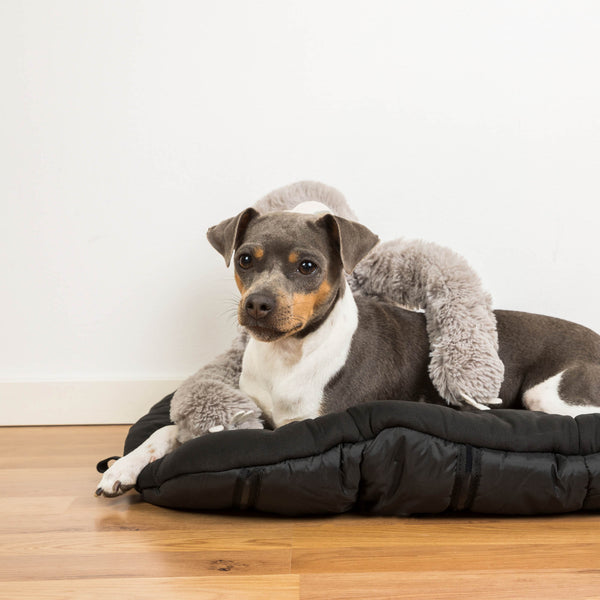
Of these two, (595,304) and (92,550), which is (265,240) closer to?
(92,550)

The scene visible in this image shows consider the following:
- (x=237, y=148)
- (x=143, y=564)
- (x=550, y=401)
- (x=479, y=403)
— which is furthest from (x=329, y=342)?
(x=237, y=148)

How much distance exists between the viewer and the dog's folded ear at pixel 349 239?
241 cm

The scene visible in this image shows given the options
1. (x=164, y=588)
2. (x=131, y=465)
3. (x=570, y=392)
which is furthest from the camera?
(x=570, y=392)

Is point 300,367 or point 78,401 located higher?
point 300,367

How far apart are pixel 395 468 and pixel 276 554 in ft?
1.61

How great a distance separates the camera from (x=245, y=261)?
2.45m

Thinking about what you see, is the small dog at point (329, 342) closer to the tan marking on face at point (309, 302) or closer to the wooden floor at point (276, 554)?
the tan marking on face at point (309, 302)

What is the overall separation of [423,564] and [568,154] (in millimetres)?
2670

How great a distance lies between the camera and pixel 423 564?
1.76m

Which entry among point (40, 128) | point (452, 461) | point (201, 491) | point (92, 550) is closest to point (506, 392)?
point (452, 461)

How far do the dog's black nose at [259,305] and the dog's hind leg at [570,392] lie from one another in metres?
1.31

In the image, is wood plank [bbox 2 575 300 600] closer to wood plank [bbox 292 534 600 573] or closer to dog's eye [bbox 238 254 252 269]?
wood plank [bbox 292 534 600 573]

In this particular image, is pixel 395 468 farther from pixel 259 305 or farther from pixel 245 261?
pixel 245 261

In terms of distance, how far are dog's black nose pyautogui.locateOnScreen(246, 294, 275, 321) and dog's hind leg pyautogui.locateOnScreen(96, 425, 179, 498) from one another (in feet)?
2.22
